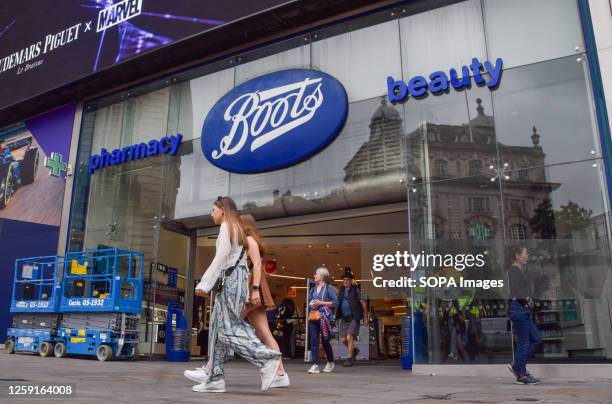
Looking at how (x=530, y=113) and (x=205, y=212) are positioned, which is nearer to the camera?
(x=530, y=113)

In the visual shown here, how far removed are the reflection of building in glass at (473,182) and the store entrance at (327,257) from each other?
48.7 inches

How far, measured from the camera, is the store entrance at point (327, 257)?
11.5 meters

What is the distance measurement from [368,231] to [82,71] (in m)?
9.00

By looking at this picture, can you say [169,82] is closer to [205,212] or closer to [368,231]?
[205,212]

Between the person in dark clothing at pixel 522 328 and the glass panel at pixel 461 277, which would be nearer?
the person in dark clothing at pixel 522 328

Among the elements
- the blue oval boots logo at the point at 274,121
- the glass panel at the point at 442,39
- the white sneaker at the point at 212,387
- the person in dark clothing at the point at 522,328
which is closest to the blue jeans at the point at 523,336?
the person in dark clothing at the point at 522,328

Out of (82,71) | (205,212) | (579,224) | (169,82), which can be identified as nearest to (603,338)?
(579,224)

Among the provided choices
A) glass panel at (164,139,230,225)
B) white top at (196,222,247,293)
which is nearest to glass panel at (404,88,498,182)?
glass panel at (164,139,230,225)

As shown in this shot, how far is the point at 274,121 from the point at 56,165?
708cm

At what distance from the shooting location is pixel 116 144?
14516 millimetres

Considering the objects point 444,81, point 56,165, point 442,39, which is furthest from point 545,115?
point 56,165

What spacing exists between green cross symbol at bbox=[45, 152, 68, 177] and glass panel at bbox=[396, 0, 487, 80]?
9863 millimetres

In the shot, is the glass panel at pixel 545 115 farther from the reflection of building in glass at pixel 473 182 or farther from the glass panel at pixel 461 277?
the glass panel at pixel 461 277

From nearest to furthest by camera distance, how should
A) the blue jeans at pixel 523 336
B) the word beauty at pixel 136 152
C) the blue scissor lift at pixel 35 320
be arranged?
the blue jeans at pixel 523 336 → the blue scissor lift at pixel 35 320 → the word beauty at pixel 136 152
